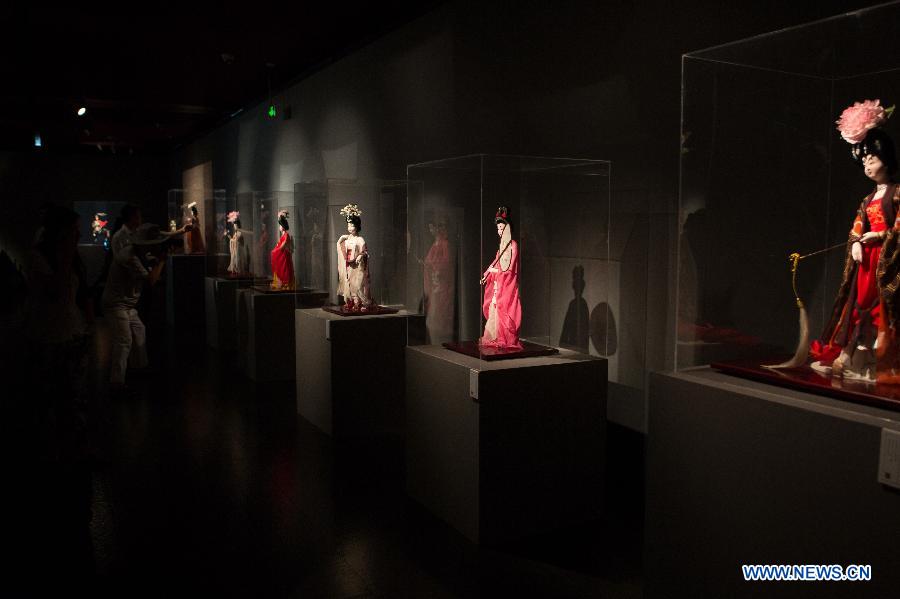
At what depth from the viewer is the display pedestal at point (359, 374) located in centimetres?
485

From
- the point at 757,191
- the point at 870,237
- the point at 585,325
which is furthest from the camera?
the point at 585,325

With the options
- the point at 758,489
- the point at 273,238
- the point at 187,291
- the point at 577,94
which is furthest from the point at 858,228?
the point at 187,291

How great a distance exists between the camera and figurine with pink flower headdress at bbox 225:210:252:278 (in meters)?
8.19

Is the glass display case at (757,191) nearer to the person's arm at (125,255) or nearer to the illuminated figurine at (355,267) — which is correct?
the illuminated figurine at (355,267)

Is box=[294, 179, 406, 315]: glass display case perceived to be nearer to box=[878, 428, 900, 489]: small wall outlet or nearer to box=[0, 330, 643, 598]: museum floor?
box=[0, 330, 643, 598]: museum floor

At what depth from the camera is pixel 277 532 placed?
3324 millimetres

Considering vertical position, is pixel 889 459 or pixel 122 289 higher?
pixel 122 289

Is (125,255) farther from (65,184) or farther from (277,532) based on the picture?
(65,184)

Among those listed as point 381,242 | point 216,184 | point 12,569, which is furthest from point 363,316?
point 216,184

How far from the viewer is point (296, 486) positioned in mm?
3928

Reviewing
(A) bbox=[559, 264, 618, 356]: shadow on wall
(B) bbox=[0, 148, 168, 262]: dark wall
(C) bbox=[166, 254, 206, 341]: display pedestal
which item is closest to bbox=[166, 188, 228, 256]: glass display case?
(C) bbox=[166, 254, 206, 341]: display pedestal

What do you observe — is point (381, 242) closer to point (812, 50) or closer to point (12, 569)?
point (12, 569)

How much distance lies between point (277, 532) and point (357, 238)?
8.16 ft

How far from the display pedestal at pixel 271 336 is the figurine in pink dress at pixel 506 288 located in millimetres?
3355
